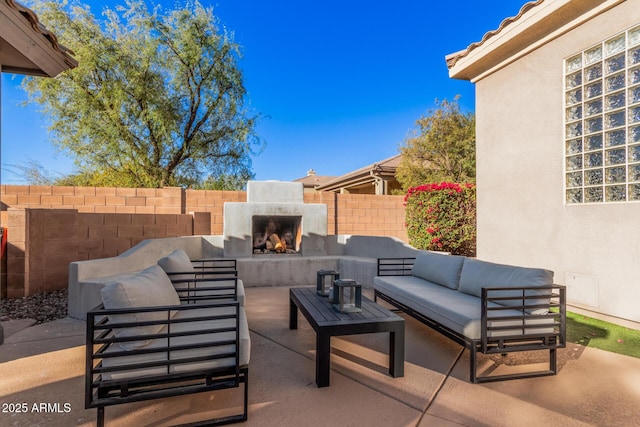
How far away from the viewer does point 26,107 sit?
29.4 feet

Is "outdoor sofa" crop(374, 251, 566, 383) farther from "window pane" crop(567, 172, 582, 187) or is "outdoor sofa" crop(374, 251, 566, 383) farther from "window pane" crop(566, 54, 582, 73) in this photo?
"window pane" crop(566, 54, 582, 73)

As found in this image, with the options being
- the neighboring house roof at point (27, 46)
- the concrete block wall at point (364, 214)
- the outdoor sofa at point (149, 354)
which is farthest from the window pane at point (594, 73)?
the neighboring house roof at point (27, 46)

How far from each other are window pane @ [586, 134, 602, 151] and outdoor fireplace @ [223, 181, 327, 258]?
4.53 meters

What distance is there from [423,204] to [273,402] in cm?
586

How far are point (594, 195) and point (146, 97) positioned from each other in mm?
10875

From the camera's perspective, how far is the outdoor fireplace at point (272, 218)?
21.1 ft

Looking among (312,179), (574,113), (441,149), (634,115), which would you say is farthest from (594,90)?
(312,179)

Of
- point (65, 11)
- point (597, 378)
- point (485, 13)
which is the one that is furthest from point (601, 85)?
point (65, 11)

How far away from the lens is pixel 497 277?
322cm

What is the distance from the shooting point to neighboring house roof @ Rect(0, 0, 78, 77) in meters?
2.87

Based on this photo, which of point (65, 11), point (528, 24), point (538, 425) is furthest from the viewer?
point (65, 11)

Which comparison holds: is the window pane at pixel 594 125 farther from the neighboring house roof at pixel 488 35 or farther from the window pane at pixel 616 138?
the neighboring house roof at pixel 488 35

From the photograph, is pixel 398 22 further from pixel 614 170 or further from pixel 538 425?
pixel 538 425

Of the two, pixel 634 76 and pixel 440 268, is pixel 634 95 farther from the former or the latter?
pixel 440 268
